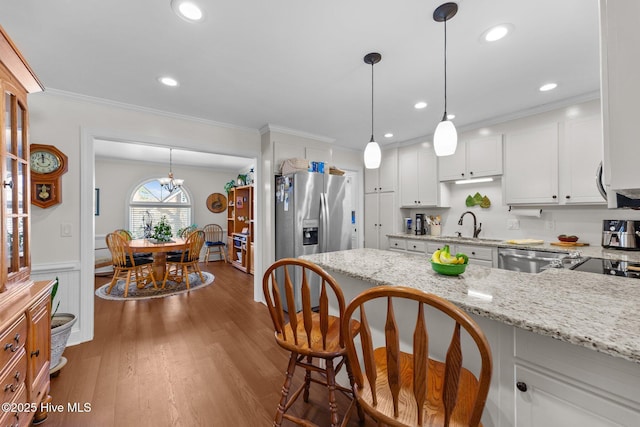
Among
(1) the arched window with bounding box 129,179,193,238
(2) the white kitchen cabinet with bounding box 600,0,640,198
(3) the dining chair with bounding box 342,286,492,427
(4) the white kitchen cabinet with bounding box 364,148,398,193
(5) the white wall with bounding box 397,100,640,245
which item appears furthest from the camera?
(1) the arched window with bounding box 129,179,193,238

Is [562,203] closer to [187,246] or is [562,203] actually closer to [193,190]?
[187,246]

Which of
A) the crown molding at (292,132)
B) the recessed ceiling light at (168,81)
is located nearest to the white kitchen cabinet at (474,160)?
the crown molding at (292,132)

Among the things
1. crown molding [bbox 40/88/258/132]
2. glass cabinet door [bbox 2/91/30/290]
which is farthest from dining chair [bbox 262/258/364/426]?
crown molding [bbox 40/88/258/132]

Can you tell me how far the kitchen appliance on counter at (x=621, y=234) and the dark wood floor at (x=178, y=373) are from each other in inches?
114

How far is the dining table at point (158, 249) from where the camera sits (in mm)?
4129

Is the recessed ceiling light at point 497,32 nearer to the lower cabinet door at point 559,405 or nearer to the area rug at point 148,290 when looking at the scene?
the lower cabinet door at point 559,405

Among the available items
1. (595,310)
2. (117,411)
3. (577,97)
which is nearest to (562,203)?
(577,97)

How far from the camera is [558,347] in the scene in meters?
0.88

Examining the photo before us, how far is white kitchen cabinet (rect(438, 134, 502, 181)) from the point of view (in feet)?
10.9

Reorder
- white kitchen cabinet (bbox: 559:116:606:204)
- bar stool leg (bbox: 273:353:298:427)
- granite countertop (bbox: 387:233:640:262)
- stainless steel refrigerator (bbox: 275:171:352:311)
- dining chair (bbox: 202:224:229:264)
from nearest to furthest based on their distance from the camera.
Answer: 1. bar stool leg (bbox: 273:353:298:427)
2. granite countertop (bbox: 387:233:640:262)
3. white kitchen cabinet (bbox: 559:116:606:204)
4. stainless steel refrigerator (bbox: 275:171:352:311)
5. dining chair (bbox: 202:224:229:264)

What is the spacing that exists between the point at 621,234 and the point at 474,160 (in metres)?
1.56

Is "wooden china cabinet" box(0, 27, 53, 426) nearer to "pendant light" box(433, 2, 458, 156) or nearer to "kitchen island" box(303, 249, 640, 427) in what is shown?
"kitchen island" box(303, 249, 640, 427)

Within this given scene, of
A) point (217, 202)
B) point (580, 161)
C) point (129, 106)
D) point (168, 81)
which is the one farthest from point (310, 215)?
point (217, 202)

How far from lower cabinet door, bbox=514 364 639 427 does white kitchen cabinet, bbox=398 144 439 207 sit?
127 inches
